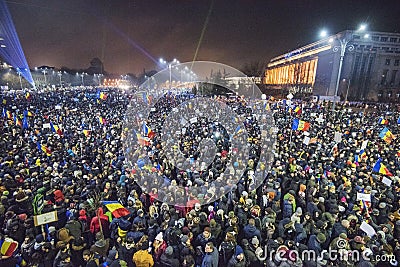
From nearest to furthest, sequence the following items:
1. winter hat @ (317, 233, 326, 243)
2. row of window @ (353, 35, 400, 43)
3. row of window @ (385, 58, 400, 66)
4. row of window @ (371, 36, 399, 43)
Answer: winter hat @ (317, 233, 326, 243) → row of window @ (353, 35, 400, 43) → row of window @ (371, 36, 399, 43) → row of window @ (385, 58, 400, 66)

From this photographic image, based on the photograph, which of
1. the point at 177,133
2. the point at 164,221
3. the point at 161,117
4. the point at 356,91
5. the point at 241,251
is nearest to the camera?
Answer: the point at 241,251

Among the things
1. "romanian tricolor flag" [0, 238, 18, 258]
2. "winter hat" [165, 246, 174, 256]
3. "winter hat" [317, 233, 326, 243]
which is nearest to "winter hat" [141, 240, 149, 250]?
"winter hat" [165, 246, 174, 256]

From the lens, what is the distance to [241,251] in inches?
183

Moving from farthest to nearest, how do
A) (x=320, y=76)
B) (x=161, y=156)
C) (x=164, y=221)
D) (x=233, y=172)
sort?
(x=320, y=76) < (x=161, y=156) < (x=233, y=172) < (x=164, y=221)

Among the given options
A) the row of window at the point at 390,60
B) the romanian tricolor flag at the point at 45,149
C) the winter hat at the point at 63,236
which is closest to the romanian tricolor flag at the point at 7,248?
the winter hat at the point at 63,236

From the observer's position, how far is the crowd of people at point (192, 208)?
469cm

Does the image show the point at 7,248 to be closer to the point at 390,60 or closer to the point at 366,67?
the point at 366,67

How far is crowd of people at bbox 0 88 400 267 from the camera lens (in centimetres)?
469

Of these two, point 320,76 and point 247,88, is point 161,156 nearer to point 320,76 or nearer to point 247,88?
point 247,88

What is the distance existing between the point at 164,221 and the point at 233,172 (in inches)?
142

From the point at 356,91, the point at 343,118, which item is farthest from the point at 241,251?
the point at 356,91

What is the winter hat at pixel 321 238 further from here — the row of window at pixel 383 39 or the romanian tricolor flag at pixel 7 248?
the row of window at pixel 383 39

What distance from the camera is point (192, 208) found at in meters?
6.51

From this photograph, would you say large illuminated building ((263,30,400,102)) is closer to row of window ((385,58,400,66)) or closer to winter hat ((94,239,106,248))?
row of window ((385,58,400,66))
